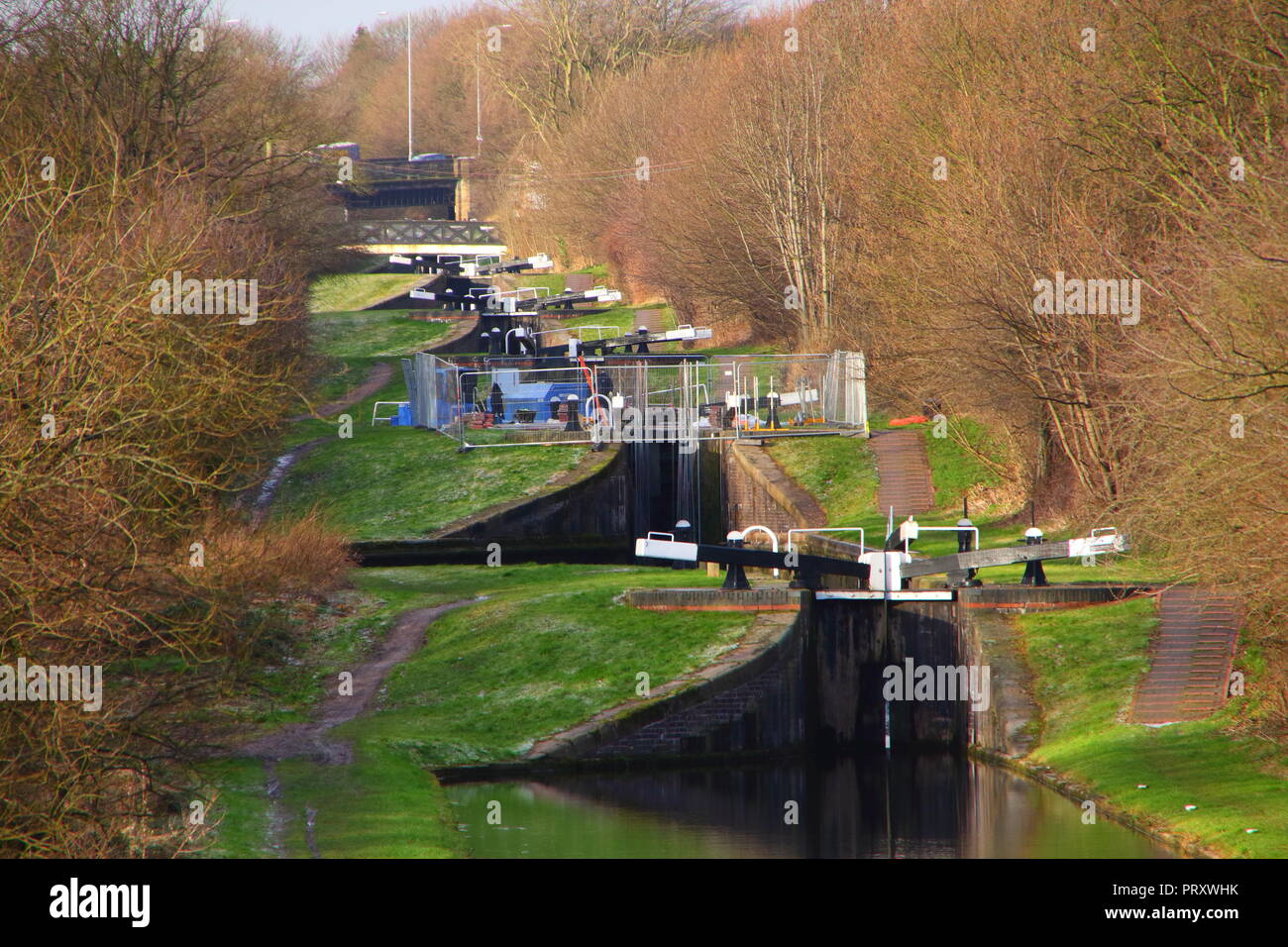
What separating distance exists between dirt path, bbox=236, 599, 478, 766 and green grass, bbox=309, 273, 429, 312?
164 feet

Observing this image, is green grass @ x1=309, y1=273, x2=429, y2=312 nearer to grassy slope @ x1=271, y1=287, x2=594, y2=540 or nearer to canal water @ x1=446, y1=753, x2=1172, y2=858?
grassy slope @ x1=271, y1=287, x2=594, y2=540

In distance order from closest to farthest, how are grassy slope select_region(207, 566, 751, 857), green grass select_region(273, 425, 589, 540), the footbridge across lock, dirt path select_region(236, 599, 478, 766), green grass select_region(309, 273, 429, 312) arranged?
grassy slope select_region(207, 566, 751, 857) < dirt path select_region(236, 599, 478, 766) < the footbridge across lock < green grass select_region(273, 425, 589, 540) < green grass select_region(309, 273, 429, 312)

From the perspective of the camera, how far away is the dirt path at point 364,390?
1955 inches

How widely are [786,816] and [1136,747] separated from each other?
4.83 meters

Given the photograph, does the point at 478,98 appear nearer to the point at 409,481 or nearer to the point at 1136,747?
the point at 409,481

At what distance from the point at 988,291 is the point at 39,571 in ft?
70.2

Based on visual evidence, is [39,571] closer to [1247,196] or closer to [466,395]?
[1247,196]

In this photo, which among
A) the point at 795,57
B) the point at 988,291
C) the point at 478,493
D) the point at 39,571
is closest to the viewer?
the point at 39,571

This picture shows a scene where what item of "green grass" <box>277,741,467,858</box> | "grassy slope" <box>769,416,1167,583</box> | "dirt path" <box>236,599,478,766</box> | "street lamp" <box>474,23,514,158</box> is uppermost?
"street lamp" <box>474,23,514,158</box>

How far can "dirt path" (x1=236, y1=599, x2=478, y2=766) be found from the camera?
797 inches

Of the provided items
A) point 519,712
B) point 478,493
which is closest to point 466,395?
point 478,493

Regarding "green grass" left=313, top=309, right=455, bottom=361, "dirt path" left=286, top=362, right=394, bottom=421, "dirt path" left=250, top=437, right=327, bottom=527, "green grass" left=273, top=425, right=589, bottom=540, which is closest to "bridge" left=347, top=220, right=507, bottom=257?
"green grass" left=313, top=309, right=455, bottom=361

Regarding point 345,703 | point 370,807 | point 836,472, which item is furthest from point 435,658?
point 836,472

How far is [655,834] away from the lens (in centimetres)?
1920
